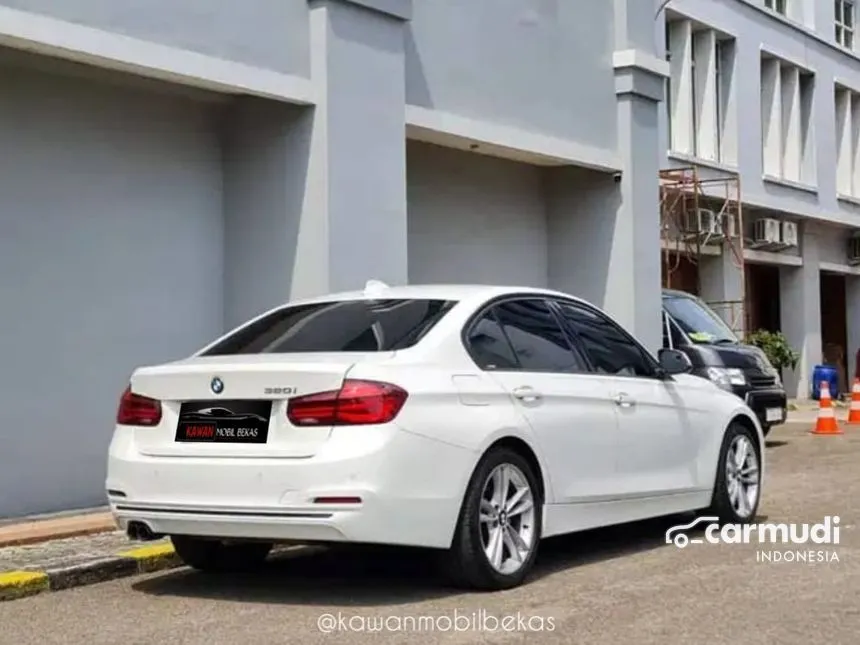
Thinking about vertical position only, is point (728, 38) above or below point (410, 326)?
above

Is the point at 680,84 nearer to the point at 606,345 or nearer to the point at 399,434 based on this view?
the point at 606,345

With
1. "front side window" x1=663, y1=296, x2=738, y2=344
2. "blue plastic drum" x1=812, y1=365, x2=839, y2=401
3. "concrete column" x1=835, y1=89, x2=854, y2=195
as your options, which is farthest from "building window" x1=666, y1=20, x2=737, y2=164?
"front side window" x1=663, y1=296, x2=738, y2=344

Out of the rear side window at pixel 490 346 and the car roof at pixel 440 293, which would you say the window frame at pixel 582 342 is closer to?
the car roof at pixel 440 293

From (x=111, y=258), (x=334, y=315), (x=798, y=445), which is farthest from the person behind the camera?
(x=798, y=445)

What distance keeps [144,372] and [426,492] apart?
1634mm

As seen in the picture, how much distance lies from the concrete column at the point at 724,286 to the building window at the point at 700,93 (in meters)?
1.74

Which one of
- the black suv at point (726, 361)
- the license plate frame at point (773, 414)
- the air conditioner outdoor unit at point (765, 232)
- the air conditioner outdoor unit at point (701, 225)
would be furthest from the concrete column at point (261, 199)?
the air conditioner outdoor unit at point (765, 232)

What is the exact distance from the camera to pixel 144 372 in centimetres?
695

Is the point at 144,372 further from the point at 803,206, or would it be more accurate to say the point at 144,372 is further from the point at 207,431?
the point at 803,206

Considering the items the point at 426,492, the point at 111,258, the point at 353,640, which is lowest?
the point at 353,640

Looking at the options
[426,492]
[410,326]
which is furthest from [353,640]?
[410,326]

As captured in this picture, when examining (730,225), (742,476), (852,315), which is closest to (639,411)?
(742,476)

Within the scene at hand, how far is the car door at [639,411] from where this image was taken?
7.97m

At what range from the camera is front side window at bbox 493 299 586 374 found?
7.48 metres
